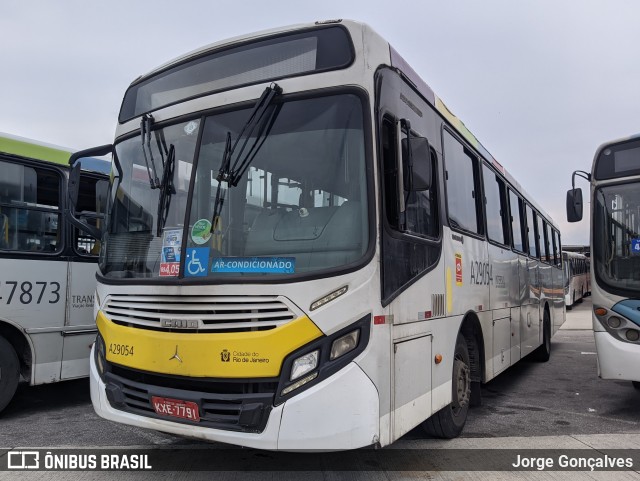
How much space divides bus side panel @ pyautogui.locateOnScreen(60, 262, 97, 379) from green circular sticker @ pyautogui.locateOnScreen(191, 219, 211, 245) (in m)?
3.03

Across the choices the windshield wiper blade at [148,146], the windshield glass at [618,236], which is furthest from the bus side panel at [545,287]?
the windshield wiper blade at [148,146]

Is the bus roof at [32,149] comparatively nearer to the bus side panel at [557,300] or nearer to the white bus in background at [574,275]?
the bus side panel at [557,300]

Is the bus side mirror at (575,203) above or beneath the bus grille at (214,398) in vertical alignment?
above

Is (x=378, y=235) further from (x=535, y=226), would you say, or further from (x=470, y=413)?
(x=535, y=226)

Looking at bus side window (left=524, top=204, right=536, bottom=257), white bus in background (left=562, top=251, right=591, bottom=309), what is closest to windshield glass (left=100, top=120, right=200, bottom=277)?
bus side window (left=524, top=204, right=536, bottom=257)

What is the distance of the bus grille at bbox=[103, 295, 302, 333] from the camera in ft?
11.3

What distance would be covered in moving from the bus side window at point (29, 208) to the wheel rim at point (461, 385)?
4.54 meters

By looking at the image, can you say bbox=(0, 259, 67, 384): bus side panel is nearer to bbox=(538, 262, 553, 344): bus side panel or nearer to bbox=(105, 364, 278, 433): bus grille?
bbox=(105, 364, 278, 433): bus grille

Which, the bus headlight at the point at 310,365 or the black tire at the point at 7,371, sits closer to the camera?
the bus headlight at the point at 310,365

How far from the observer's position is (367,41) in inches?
150

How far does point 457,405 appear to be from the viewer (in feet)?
17.1

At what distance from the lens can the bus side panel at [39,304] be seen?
5.66 meters

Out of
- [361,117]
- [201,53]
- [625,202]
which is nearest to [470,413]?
[625,202]

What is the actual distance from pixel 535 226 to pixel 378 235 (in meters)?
7.65
